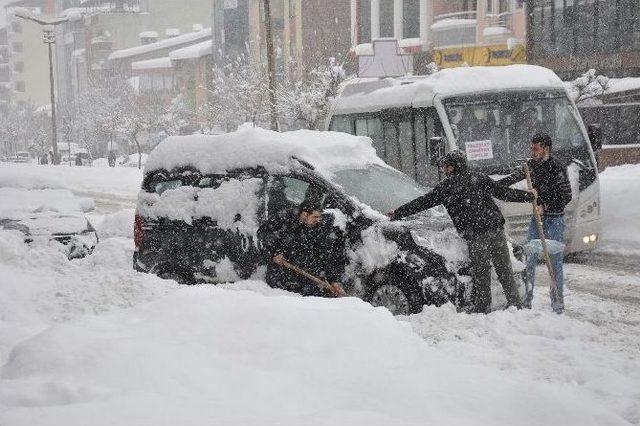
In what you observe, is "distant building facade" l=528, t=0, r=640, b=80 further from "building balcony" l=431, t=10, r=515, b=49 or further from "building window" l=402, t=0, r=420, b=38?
"building window" l=402, t=0, r=420, b=38

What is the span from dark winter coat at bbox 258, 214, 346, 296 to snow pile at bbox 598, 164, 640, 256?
6.46m

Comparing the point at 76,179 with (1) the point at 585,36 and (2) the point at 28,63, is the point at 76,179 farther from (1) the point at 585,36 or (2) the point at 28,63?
(2) the point at 28,63

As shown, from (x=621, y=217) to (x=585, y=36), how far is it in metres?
19.1

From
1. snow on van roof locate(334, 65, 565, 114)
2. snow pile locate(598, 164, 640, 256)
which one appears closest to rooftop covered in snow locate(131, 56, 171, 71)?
snow pile locate(598, 164, 640, 256)

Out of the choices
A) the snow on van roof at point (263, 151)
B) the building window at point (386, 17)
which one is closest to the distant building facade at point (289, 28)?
the building window at point (386, 17)

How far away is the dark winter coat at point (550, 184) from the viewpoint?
802cm

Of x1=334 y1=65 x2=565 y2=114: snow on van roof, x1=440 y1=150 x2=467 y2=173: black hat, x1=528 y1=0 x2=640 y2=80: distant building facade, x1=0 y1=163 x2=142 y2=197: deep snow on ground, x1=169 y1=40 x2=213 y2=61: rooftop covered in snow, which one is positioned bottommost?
x1=0 y1=163 x2=142 y2=197: deep snow on ground

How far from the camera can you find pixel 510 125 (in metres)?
11.7

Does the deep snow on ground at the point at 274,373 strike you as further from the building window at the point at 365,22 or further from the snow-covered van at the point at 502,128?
the building window at the point at 365,22

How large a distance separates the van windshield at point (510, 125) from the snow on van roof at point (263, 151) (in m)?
3.12

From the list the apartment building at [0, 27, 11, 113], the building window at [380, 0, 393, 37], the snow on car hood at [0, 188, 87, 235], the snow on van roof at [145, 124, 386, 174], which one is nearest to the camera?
the snow on van roof at [145, 124, 386, 174]

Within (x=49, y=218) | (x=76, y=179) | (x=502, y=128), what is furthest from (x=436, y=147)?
(x=76, y=179)

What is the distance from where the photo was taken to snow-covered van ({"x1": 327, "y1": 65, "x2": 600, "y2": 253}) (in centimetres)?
1124

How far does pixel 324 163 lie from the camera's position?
313 inches
